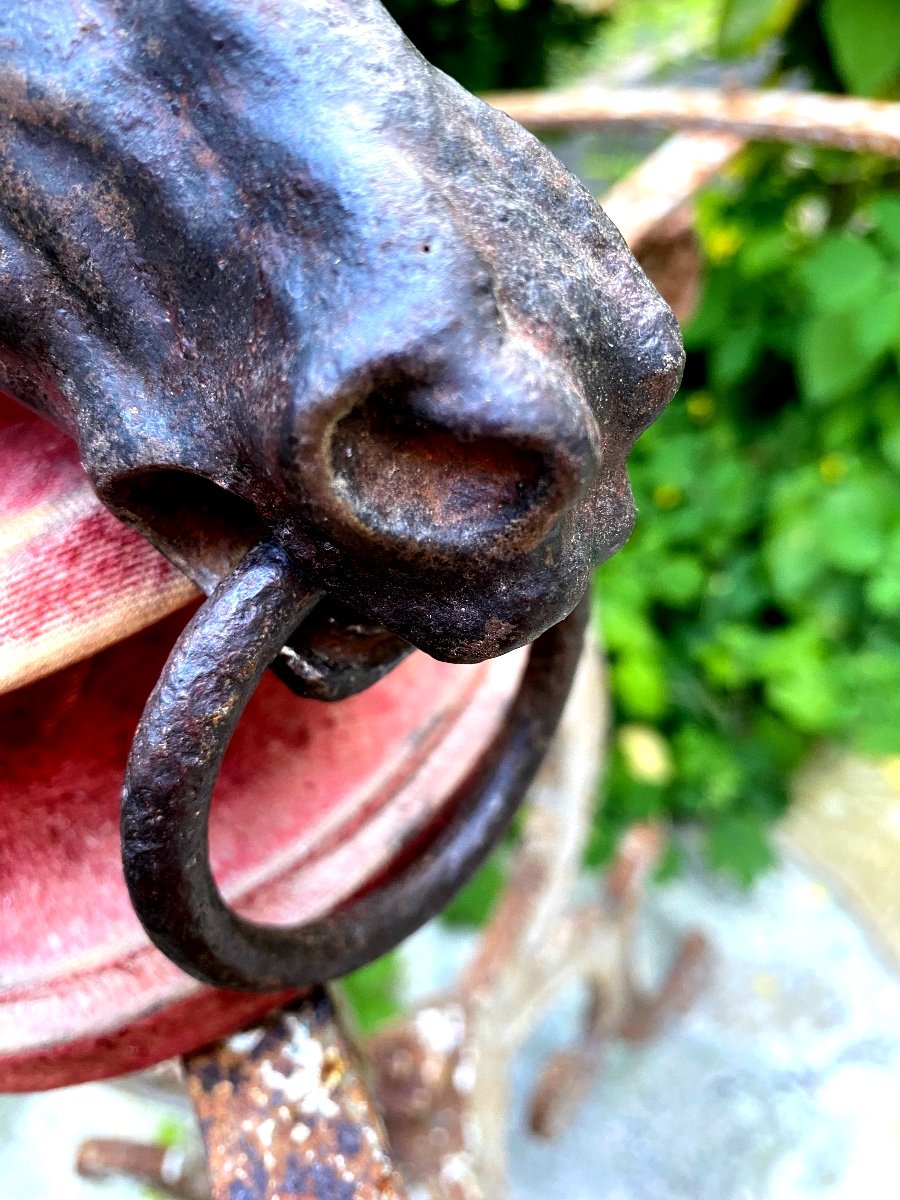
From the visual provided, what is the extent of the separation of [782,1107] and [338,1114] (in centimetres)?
138

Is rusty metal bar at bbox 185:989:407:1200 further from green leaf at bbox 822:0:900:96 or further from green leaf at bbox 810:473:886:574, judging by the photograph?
green leaf at bbox 822:0:900:96

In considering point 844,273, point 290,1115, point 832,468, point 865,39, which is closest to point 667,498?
point 832,468

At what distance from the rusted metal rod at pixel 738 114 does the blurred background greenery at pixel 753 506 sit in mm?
547

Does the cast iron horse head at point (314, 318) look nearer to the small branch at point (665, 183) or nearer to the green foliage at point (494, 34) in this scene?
the small branch at point (665, 183)

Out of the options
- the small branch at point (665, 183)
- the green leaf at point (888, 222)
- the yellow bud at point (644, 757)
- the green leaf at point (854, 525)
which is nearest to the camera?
the small branch at point (665, 183)

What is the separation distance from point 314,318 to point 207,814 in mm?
193

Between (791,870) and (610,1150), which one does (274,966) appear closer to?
(610,1150)

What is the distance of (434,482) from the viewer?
32cm

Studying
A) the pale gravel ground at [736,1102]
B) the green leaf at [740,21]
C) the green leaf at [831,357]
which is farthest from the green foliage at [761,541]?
the green leaf at [740,21]

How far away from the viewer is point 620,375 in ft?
1.18

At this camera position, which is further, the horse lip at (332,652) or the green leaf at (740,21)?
the green leaf at (740,21)

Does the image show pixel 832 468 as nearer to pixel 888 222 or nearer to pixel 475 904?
pixel 888 222

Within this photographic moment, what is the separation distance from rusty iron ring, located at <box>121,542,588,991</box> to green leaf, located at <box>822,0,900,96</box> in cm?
151

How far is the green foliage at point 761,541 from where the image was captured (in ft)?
5.76
